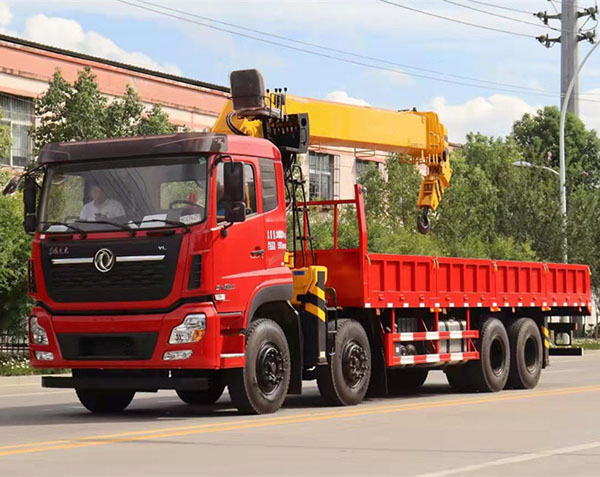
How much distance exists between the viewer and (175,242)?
15750 millimetres

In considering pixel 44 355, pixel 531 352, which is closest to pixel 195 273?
pixel 44 355

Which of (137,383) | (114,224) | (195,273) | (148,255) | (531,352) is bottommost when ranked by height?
(137,383)

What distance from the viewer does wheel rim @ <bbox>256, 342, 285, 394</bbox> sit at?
651 inches

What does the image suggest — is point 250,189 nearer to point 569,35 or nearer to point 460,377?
point 460,377

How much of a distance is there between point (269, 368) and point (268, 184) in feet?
7.50

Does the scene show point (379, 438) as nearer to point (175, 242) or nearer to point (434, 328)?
point (175, 242)

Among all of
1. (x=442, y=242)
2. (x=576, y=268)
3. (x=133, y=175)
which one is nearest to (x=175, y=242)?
(x=133, y=175)

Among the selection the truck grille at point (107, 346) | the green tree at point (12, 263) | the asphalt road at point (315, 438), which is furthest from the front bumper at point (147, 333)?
the green tree at point (12, 263)

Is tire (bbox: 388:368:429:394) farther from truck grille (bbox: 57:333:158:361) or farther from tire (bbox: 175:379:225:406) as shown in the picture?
truck grille (bbox: 57:333:158:361)

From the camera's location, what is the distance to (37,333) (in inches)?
649

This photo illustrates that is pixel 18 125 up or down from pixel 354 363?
up

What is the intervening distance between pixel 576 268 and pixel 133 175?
36.9ft

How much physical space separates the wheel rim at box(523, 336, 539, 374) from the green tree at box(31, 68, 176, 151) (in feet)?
53.5

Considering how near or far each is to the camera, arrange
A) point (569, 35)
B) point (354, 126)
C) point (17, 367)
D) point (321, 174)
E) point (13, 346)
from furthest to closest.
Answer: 1. point (569, 35)
2. point (321, 174)
3. point (13, 346)
4. point (17, 367)
5. point (354, 126)
